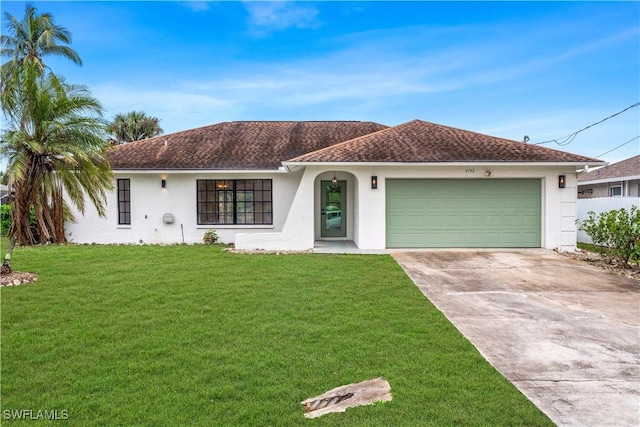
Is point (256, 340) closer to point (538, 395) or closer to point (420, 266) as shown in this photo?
point (538, 395)

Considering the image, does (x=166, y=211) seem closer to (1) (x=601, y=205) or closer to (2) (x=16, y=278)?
(2) (x=16, y=278)

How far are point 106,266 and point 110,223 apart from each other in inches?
221

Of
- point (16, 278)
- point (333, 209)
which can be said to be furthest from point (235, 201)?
point (16, 278)

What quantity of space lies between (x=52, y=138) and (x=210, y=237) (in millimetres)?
6668

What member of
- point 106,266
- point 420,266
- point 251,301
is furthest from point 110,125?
point 420,266

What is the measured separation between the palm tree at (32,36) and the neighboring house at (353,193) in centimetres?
1301

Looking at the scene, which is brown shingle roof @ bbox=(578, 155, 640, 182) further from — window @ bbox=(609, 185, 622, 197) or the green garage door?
the green garage door

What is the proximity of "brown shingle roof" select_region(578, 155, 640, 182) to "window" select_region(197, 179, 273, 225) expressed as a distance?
693 inches

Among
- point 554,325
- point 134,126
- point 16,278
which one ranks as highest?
point 134,126

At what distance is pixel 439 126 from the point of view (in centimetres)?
1528

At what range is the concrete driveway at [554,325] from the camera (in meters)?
3.43

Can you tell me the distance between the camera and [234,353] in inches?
167

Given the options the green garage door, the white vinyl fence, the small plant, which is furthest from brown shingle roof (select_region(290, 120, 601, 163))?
the small plant

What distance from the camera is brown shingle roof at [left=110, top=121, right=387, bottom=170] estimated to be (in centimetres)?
1390
